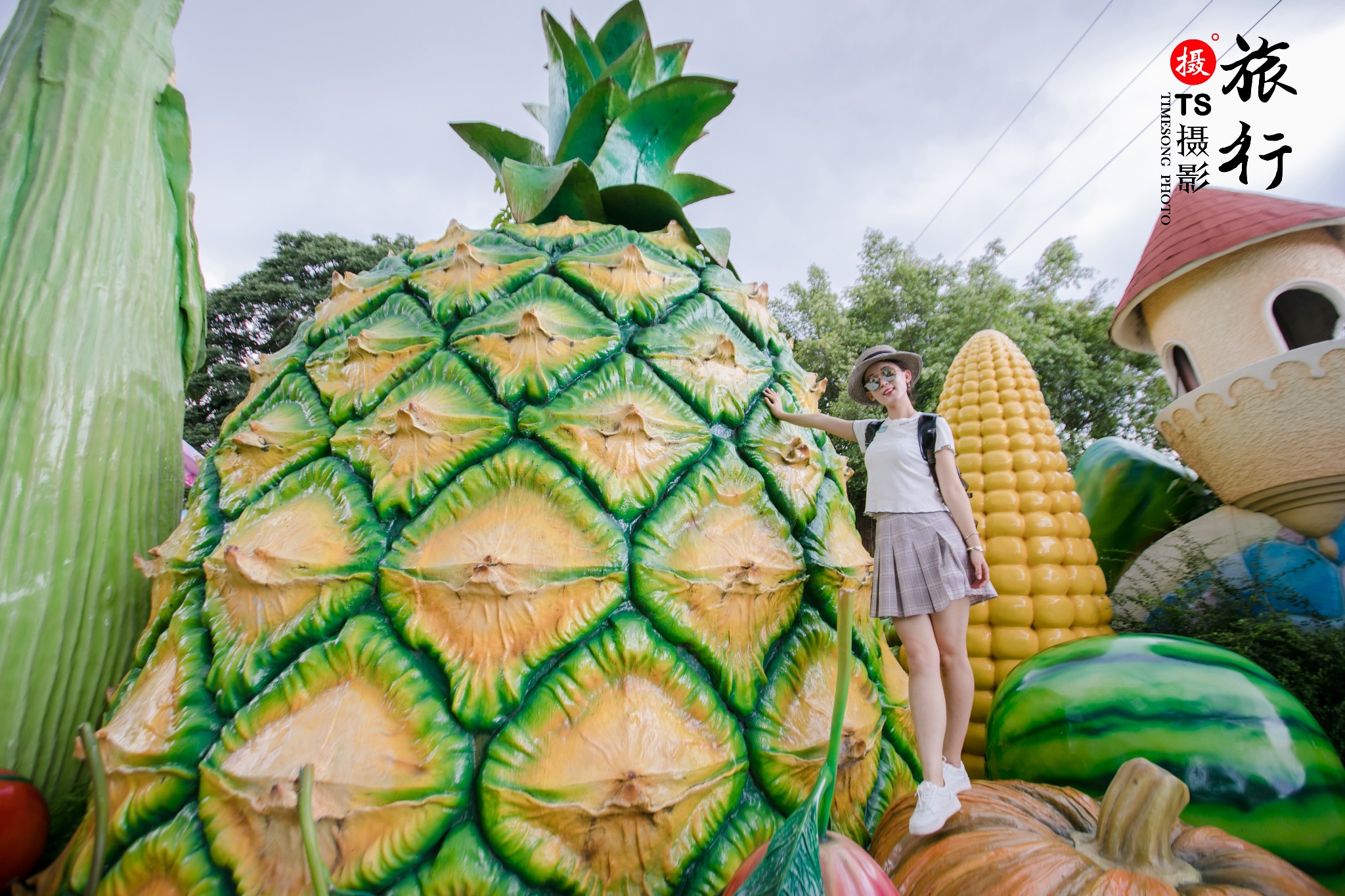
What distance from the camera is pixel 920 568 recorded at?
80 centimetres

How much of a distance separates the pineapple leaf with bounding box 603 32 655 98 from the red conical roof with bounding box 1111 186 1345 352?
6.81 ft

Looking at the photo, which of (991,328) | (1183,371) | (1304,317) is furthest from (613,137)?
(991,328)

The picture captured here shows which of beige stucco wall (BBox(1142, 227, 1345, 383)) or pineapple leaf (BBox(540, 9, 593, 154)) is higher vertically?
pineapple leaf (BBox(540, 9, 593, 154))

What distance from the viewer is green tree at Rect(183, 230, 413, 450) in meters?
8.58

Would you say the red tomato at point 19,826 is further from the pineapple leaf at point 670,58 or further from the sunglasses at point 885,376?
the pineapple leaf at point 670,58

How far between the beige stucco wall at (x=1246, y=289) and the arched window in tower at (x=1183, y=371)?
0.13 metres

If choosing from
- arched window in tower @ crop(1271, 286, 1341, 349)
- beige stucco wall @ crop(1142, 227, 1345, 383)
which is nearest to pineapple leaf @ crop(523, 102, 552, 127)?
beige stucco wall @ crop(1142, 227, 1345, 383)

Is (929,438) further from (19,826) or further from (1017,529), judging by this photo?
(19,826)

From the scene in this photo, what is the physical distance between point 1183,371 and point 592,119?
2553mm

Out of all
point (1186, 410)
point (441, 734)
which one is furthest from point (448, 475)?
point (1186, 410)

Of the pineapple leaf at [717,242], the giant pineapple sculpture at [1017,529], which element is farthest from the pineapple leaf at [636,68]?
the giant pineapple sculpture at [1017,529]

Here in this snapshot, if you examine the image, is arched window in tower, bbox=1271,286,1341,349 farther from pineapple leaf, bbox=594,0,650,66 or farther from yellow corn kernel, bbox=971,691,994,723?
pineapple leaf, bbox=594,0,650,66

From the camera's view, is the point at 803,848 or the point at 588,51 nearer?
the point at 803,848

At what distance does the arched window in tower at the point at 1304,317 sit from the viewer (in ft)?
6.91
